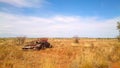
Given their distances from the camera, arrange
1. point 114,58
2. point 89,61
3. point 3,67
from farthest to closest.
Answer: point 114,58 → point 3,67 → point 89,61

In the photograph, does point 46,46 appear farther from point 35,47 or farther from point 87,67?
point 87,67

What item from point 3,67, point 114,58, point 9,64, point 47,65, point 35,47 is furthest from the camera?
point 35,47

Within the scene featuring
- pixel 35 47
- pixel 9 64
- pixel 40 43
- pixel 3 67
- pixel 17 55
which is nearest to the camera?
pixel 3 67

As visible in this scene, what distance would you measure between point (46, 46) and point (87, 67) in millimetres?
15533

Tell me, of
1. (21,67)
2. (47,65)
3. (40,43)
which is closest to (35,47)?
(40,43)

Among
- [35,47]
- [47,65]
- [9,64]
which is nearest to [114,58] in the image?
[47,65]

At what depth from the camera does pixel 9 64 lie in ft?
37.3

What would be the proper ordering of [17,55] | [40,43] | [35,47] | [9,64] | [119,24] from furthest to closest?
[119,24], [40,43], [35,47], [17,55], [9,64]

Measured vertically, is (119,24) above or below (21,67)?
above

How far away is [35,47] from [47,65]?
13.2m

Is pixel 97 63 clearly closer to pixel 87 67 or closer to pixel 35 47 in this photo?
pixel 87 67

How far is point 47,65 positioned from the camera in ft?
29.1

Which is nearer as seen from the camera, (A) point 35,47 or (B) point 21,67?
(B) point 21,67

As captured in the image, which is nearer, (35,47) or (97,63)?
(97,63)
